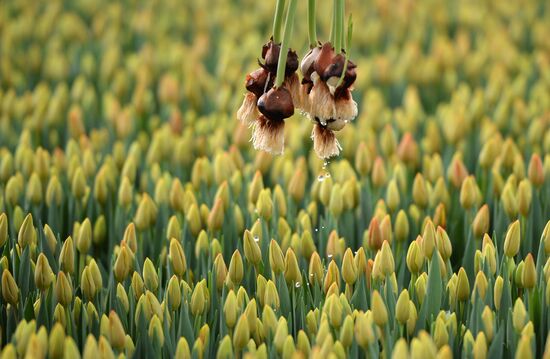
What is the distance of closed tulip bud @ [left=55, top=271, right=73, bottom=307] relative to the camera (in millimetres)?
2377

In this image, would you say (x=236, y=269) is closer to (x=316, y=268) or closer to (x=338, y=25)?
(x=316, y=268)

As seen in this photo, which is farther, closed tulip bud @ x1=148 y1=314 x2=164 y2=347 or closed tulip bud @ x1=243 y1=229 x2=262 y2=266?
closed tulip bud @ x1=243 y1=229 x2=262 y2=266

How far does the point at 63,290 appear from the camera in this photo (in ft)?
7.81

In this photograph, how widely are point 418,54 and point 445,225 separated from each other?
211 centimetres

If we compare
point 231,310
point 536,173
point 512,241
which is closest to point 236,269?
point 231,310

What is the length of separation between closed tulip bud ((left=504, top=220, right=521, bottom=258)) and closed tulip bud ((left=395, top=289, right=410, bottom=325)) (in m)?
0.43

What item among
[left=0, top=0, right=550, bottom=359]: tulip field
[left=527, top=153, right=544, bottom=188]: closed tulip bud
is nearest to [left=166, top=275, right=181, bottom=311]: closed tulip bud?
[left=0, top=0, right=550, bottom=359]: tulip field

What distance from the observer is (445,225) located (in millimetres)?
3004

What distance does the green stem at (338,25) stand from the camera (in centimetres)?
222

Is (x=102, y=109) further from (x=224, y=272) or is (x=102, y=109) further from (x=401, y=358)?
(x=401, y=358)

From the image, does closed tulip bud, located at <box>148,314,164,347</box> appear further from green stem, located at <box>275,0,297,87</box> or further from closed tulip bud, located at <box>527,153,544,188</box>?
closed tulip bud, located at <box>527,153,544,188</box>

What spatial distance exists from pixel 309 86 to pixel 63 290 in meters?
0.79

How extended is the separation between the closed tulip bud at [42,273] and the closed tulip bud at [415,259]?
36.5 inches

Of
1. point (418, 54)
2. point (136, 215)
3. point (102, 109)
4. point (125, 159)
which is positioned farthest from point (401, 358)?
point (418, 54)
